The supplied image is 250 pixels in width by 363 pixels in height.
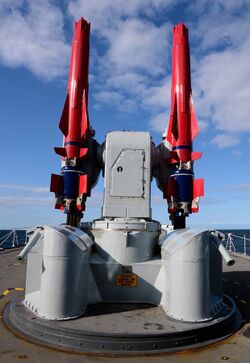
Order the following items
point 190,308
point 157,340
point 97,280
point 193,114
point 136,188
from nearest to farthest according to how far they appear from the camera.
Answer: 1. point 157,340
2. point 190,308
3. point 97,280
4. point 136,188
5. point 193,114

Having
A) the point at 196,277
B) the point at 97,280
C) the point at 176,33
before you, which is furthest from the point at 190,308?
the point at 176,33

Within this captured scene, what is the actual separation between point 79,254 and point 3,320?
77.2 inches

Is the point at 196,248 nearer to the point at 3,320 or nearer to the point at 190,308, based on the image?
the point at 190,308

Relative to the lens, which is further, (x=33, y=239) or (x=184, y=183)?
(x=184, y=183)

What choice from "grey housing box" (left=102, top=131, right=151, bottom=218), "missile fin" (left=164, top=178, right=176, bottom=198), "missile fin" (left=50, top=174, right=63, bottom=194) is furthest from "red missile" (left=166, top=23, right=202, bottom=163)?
"missile fin" (left=50, top=174, right=63, bottom=194)

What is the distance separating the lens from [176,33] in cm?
1206

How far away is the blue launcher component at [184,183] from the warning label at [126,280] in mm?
3860

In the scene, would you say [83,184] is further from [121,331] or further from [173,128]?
[121,331]

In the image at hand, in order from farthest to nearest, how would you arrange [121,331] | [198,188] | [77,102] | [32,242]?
1. [77,102]
2. [198,188]
3. [32,242]
4. [121,331]

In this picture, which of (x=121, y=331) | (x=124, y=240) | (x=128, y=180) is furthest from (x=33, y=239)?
(x=128, y=180)

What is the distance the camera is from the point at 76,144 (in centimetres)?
1045

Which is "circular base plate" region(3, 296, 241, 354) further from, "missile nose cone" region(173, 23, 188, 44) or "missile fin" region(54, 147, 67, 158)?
"missile nose cone" region(173, 23, 188, 44)

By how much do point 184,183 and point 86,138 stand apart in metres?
3.40

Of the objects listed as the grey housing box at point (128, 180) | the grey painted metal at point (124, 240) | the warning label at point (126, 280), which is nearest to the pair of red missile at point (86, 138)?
the grey housing box at point (128, 180)
